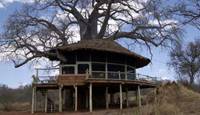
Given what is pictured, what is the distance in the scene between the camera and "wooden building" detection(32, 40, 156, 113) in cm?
4422

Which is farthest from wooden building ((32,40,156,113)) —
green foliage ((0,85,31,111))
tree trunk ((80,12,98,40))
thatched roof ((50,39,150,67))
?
green foliage ((0,85,31,111))

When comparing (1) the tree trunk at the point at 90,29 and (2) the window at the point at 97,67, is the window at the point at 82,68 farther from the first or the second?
(1) the tree trunk at the point at 90,29

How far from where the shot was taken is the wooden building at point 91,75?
44219 millimetres

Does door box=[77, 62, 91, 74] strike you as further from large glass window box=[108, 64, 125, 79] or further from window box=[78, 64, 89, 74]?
large glass window box=[108, 64, 125, 79]

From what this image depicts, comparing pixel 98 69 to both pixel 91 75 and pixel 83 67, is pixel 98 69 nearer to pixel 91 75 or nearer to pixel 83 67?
pixel 83 67

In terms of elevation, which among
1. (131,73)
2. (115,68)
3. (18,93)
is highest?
(115,68)

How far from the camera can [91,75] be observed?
44562 mm

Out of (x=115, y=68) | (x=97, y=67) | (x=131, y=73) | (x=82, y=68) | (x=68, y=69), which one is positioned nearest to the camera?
(x=82, y=68)

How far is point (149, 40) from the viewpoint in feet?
170

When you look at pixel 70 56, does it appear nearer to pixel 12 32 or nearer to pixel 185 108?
pixel 12 32

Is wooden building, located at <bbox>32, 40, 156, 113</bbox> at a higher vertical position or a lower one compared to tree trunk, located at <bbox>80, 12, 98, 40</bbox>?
lower

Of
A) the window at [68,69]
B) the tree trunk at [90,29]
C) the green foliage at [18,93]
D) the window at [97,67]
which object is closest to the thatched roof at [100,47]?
the window at [68,69]

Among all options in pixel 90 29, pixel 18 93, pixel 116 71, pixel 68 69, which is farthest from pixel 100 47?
pixel 18 93

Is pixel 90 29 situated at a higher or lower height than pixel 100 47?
higher
